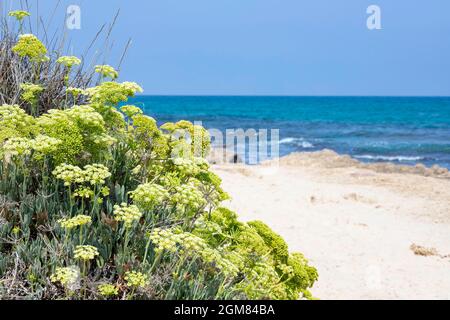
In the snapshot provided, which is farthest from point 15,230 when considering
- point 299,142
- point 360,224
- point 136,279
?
point 299,142

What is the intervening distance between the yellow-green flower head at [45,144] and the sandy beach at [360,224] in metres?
4.25

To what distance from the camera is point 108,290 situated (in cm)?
306

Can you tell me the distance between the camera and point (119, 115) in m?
4.18

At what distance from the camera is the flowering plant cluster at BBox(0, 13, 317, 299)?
3.24 m

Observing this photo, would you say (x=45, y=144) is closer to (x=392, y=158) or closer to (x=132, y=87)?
(x=132, y=87)

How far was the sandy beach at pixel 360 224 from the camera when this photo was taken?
7340 mm

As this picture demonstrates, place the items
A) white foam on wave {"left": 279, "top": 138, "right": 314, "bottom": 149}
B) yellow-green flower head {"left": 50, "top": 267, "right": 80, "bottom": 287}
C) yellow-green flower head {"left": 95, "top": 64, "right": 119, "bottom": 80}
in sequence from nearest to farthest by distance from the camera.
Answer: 1. yellow-green flower head {"left": 50, "top": 267, "right": 80, "bottom": 287}
2. yellow-green flower head {"left": 95, "top": 64, "right": 119, "bottom": 80}
3. white foam on wave {"left": 279, "top": 138, "right": 314, "bottom": 149}

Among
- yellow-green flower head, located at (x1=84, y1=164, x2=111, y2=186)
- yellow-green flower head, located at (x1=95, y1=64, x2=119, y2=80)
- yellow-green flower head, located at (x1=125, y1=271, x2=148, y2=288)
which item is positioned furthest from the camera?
yellow-green flower head, located at (x1=95, y1=64, x2=119, y2=80)

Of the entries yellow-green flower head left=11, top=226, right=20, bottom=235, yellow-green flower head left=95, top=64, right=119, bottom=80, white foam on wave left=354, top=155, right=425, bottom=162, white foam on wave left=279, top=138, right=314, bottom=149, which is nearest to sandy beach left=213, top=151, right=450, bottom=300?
yellow-green flower head left=95, top=64, right=119, bottom=80

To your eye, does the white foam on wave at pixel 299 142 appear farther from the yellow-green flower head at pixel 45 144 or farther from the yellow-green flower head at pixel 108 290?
the yellow-green flower head at pixel 108 290

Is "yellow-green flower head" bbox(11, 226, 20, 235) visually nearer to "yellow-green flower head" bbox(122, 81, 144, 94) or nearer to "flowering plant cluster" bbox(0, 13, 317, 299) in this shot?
"flowering plant cluster" bbox(0, 13, 317, 299)

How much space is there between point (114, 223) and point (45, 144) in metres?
0.63

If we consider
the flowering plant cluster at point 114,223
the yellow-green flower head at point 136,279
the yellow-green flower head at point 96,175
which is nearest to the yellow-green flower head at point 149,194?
the flowering plant cluster at point 114,223
